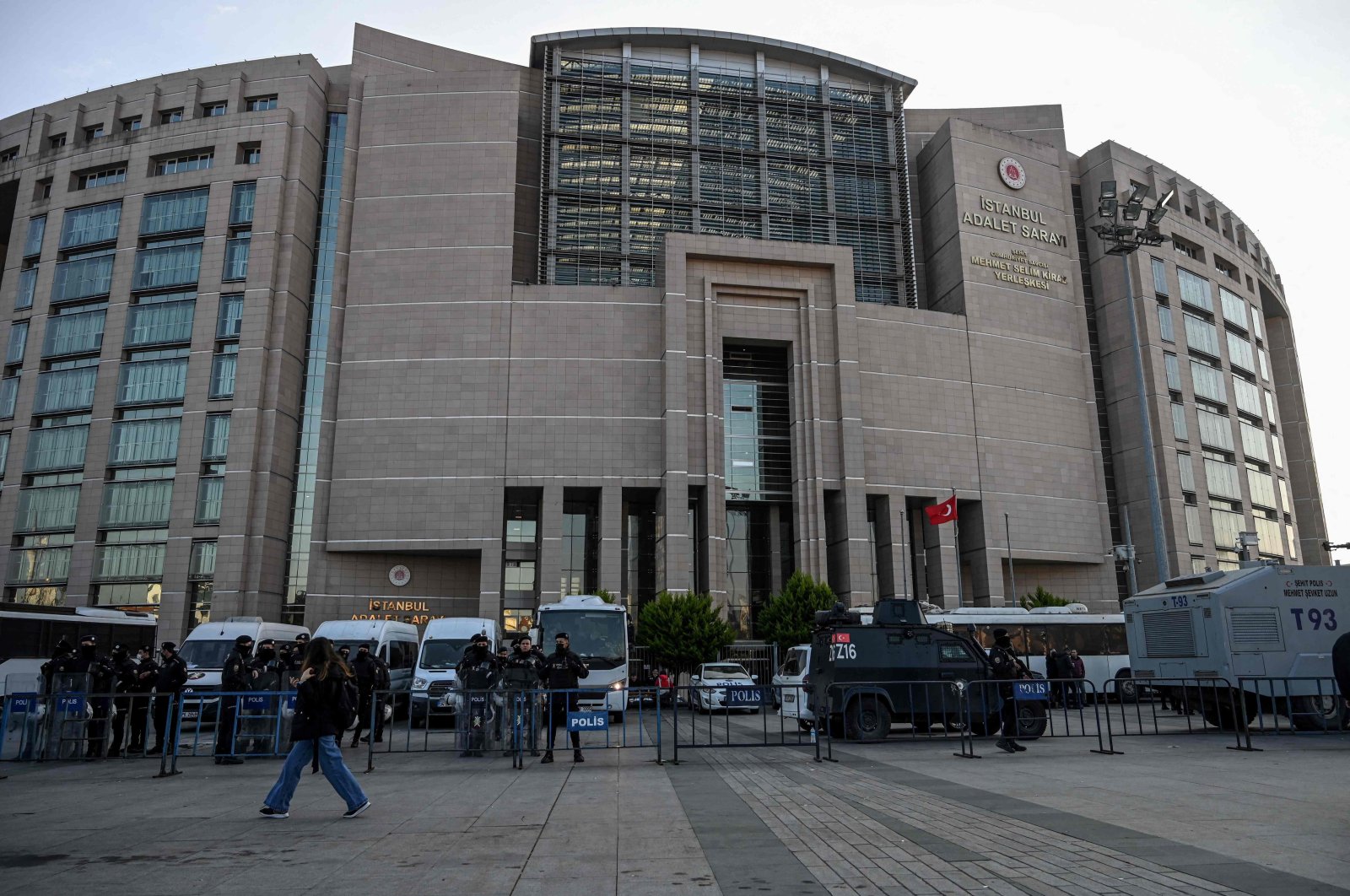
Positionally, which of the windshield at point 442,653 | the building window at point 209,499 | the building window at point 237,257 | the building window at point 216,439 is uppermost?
the building window at point 237,257

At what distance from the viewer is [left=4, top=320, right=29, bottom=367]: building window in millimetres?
51812

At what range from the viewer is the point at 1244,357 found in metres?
63.3

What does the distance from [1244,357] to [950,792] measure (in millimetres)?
66034

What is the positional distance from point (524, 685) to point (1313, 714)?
15.3 m

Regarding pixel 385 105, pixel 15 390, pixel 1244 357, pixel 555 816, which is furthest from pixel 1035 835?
pixel 1244 357

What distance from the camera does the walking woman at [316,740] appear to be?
8.51 meters

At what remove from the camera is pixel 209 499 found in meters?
46.0

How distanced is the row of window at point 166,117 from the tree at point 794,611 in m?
40.2

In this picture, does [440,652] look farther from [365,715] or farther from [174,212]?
[174,212]

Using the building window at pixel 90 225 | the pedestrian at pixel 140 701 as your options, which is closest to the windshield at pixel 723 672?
the pedestrian at pixel 140 701

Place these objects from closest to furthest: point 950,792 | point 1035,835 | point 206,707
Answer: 1. point 1035,835
2. point 950,792
3. point 206,707

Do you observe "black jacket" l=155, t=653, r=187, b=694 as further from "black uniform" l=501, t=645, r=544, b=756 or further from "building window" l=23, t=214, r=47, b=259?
"building window" l=23, t=214, r=47, b=259

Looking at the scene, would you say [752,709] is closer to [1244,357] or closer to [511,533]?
[511,533]

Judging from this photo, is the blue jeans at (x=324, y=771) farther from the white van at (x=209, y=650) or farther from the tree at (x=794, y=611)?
the tree at (x=794, y=611)
